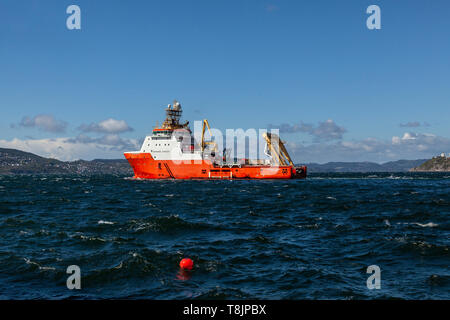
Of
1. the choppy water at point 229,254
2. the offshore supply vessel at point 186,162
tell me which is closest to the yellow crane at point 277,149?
the offshore supply vessel at point 186,162

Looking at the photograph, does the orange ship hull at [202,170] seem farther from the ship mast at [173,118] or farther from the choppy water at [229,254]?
the choppy water at [229,254]

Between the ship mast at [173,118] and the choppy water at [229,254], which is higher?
the ship mast at [173,118]

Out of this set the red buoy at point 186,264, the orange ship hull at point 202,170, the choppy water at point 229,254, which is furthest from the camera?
the orange ship hull at point 202,170

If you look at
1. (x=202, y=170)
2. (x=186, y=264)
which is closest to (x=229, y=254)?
(x=186, y=264)

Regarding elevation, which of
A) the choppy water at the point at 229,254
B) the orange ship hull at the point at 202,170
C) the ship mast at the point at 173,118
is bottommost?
the choppy water at the point at 229,254

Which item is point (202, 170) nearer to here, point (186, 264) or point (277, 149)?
point (277, 149)

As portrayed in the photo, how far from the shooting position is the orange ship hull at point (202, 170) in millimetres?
70625

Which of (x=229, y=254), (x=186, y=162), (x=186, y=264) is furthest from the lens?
(x=186, y=162)

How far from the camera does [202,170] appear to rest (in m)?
70.9

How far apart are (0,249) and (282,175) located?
61308 mm

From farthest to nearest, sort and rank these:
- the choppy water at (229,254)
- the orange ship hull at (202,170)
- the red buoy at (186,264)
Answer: the orange ship hull at (202,170) → the red buoy at (186,264) → the choppy water at (229,254)

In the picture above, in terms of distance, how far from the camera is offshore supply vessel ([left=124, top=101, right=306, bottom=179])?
232ft

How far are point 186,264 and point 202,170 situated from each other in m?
58.1
